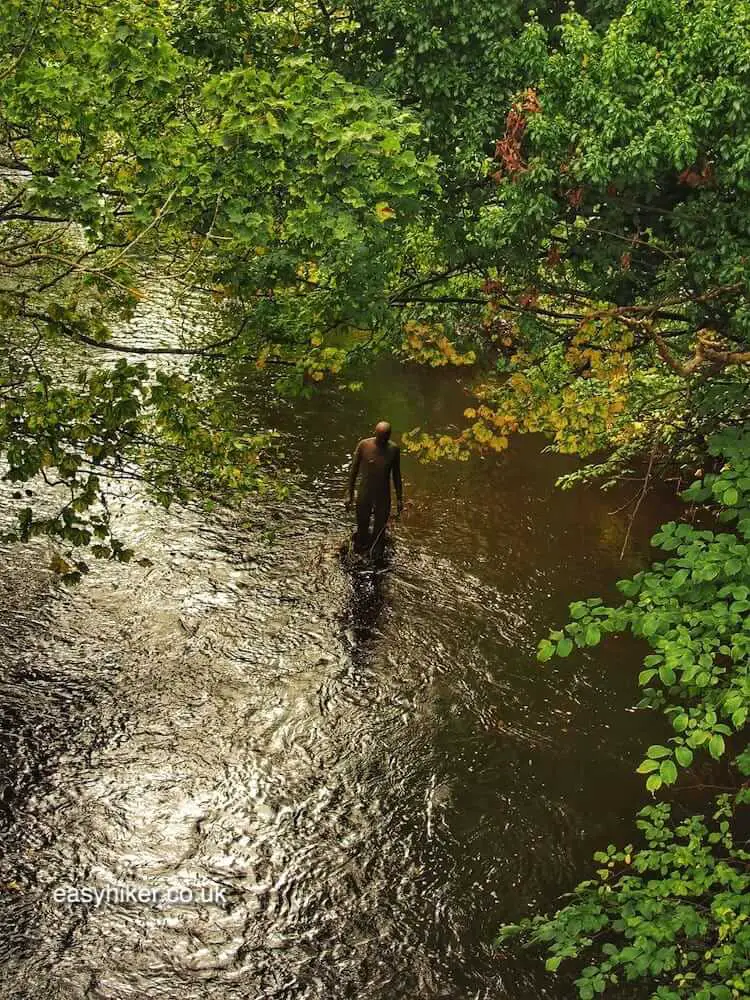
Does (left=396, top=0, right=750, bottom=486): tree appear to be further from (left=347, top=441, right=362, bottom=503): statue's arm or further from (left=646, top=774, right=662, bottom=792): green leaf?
(left=646, top=774, right=662, bottom=792): green leaf

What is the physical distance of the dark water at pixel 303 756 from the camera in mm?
7223

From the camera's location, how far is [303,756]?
9.16 metres

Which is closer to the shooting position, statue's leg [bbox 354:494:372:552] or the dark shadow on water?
the dark shadow on water

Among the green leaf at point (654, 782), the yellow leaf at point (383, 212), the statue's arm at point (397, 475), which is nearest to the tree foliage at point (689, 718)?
the green leaf at point (654, 782)

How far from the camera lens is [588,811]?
29.6ft

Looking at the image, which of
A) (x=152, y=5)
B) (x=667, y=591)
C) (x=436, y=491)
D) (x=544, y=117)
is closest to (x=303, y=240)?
(x=544, y=117)

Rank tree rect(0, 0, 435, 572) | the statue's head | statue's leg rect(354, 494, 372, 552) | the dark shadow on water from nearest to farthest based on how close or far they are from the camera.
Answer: tree rect(0, 0, 435, 572)
the dark shadow on water
the statue's head
statue's leg rect(354, 494, 372, 552)

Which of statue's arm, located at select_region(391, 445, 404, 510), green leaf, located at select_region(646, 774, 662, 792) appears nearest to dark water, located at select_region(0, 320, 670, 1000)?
statue's arm, located at select_region(391, 445, 404, 510)

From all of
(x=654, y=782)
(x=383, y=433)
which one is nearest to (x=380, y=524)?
(x=383, y=433)

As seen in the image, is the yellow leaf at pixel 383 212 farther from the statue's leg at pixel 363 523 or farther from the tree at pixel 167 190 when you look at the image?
the statue's leg at pixel 363 523

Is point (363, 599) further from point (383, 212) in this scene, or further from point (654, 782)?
point (654, 782)

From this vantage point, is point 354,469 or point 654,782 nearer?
point 654,782

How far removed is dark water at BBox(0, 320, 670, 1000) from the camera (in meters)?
7.22

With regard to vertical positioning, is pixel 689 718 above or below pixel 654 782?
above
